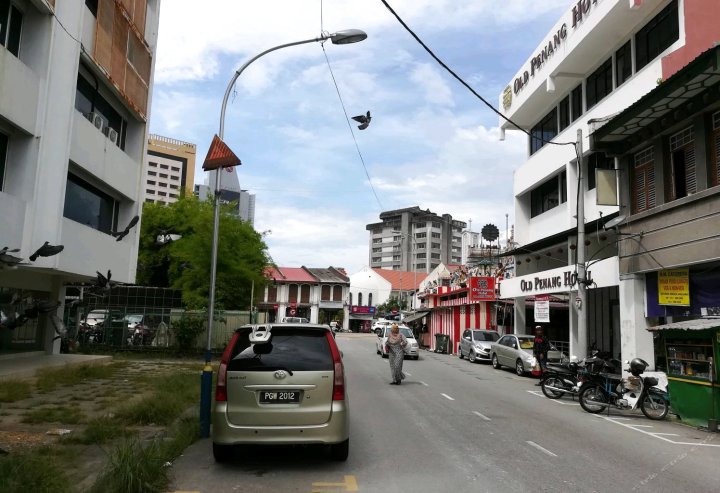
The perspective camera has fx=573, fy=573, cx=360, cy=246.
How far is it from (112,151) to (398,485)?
16004 mm

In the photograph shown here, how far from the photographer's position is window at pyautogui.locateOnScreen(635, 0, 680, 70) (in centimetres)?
1831

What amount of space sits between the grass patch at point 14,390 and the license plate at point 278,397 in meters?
7.45

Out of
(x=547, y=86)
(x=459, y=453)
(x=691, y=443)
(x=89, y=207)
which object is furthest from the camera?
(x=547, y=86)

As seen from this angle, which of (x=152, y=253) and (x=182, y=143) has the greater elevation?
(x=182, y=143)

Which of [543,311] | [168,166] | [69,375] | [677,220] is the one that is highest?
[168,166]

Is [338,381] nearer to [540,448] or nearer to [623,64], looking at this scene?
[540,448]

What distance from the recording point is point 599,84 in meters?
23.5

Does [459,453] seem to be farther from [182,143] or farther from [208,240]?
[182,143]

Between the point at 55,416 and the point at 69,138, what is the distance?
26.3ft

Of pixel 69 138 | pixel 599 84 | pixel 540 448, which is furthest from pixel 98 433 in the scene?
pixel 599 84

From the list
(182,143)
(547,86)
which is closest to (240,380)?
(547,86)

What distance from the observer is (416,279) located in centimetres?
10125

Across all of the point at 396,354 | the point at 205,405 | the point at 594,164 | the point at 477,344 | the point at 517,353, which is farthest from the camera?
the point at 477,344

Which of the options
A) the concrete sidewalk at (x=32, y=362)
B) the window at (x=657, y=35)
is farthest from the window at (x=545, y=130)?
the concrete sidewalk at (x=32, y=362)
